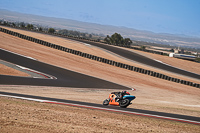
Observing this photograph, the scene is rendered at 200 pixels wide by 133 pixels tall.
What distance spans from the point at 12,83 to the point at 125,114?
11.7 metres

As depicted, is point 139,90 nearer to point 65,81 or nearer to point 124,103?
point 65,81

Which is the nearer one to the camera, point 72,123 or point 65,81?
point 72,123

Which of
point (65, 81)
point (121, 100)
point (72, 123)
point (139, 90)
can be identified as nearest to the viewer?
point (72, 123)

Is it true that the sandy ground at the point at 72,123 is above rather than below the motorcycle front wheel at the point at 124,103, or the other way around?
above

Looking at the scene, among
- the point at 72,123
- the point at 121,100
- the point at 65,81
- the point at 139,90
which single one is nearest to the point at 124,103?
the point at 121,100

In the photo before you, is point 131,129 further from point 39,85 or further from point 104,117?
point 39,85

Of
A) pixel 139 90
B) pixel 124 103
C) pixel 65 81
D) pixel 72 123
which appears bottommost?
pixel 139 90

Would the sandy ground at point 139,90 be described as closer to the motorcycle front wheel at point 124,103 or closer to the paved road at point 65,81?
the motorcycle front wheel at point 124,103

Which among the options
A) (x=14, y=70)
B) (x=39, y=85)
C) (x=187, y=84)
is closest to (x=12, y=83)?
(x=39, y=85)

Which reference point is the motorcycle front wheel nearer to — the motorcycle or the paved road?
the motorcycle

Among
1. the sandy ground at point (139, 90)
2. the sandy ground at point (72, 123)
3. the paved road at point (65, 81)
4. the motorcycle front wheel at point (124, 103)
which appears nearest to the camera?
the sandy ground at point (72, 123)

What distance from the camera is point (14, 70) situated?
93.1 ft

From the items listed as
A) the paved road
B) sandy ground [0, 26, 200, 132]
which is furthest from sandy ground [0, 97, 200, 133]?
the paved road

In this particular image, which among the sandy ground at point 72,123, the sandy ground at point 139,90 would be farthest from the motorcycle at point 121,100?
the sandy ground at point 72,123
